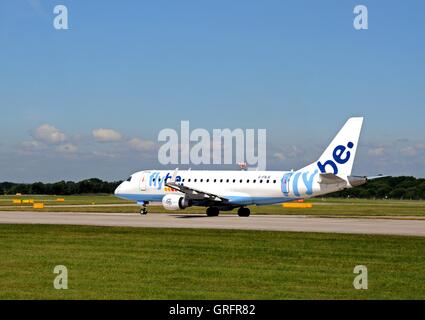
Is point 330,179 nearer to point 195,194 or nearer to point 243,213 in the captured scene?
point 243,213

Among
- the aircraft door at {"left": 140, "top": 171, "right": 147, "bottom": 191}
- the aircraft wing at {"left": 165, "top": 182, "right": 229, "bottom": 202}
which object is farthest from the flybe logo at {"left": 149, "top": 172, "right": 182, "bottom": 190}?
the aircraft wing at {"left": 165, "top": 182, "right": 229, "bottom": 202}

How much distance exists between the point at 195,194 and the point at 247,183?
14.2 ft

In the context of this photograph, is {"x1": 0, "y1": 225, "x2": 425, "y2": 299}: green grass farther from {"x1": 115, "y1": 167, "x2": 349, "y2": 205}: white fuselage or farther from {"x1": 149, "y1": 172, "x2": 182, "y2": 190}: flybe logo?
{"x1": 149, "y1": 172, "x2": 182, "y2": 190}: flybe logo

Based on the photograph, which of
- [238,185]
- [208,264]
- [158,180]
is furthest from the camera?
[158,180]

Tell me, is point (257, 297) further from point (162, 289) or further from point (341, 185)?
point (341, 185)

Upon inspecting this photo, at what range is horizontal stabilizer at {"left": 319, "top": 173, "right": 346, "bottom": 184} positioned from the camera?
2054 inches

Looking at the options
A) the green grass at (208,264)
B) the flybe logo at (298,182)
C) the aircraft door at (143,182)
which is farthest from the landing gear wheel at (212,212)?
the green grass at (208,264)

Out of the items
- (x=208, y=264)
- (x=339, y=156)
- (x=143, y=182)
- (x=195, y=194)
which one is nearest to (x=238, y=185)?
(x=195, y=194)

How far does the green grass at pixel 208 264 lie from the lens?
17625 millimetres

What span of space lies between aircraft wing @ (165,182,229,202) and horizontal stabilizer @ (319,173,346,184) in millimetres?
9166

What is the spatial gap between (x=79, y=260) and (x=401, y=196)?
168364mm

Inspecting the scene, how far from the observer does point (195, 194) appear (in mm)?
57750

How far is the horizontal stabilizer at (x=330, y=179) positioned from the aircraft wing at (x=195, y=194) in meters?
9.17

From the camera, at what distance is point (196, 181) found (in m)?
61.1
